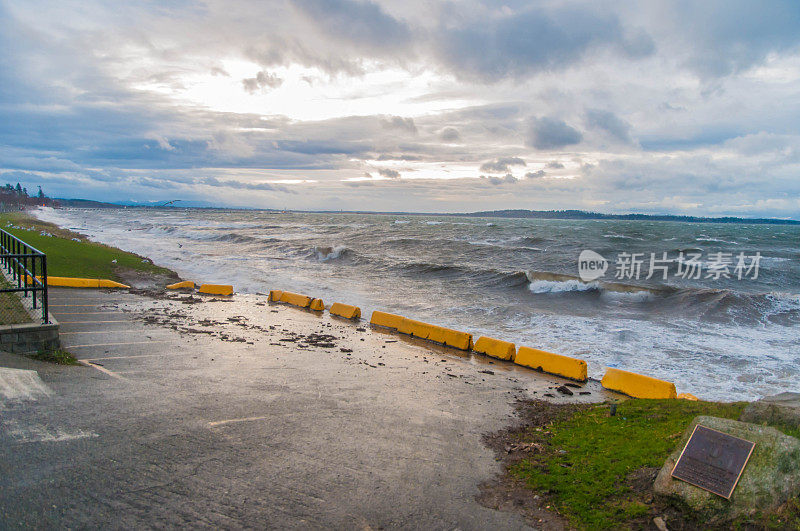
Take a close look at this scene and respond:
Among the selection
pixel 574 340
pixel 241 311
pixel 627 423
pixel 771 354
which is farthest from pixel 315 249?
pixel 627 423

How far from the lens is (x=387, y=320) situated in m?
16.1

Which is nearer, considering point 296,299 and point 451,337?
point 451,337

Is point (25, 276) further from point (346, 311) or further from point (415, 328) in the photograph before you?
point (415, 328)

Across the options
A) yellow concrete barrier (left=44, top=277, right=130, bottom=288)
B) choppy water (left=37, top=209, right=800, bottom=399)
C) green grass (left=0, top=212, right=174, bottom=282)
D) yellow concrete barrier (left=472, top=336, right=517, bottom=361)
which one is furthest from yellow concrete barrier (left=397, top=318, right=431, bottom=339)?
green grass (left=0, top=212, right=174, bottom=282)

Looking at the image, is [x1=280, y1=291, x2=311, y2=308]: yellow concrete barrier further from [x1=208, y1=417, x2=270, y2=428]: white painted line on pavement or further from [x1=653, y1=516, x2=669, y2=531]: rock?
[x1=653, y1=516, x2=669, y2=531]: rock

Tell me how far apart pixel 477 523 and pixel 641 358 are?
11.5m

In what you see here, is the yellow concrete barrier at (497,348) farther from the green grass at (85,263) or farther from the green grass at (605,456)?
the green grass at (85,263)

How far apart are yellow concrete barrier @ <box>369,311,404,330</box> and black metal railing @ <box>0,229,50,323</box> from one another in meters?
9.60

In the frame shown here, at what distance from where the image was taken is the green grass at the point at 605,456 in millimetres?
4758

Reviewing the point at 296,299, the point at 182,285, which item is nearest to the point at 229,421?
the point at 296,299

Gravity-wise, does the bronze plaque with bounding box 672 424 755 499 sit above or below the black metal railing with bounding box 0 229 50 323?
below

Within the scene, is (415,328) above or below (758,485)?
below

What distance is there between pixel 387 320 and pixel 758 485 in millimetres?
12443

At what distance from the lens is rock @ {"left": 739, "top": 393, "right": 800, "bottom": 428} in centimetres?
537
